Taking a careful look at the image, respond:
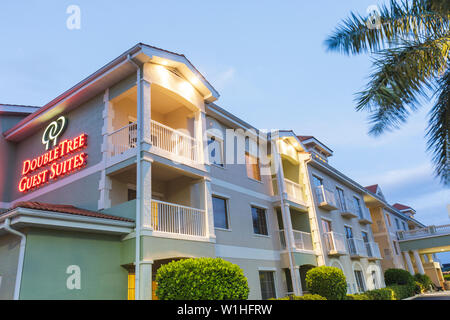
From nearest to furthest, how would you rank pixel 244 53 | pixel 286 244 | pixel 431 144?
pixel 431 144 → pixel 244 53 → pixel 286 244

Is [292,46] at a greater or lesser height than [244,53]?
lesser

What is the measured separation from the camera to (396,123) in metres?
7.55

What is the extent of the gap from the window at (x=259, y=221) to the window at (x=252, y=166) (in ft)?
6.14

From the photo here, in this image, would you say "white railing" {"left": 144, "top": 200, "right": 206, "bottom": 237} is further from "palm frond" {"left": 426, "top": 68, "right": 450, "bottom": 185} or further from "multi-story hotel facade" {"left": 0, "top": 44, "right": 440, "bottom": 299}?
"palm frond" {"left": 426, "top": 68, "right": 450, "bottom": 185}

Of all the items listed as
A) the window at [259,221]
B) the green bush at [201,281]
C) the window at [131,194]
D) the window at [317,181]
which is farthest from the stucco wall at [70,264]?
the window at [317,181]

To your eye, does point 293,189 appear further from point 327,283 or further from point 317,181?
point 327,283

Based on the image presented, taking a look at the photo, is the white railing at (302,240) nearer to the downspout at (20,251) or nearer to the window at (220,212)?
the window at (220,212)

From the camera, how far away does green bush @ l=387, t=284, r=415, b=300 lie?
Answer: 83.4 ft

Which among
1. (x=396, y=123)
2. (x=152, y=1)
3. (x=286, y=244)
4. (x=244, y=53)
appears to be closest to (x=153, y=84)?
(x=152, y=1)

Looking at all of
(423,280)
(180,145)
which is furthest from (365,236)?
(180,145)

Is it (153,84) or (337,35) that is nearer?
(337,35)

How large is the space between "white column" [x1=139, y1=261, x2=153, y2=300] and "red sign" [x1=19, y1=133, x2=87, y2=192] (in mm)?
5301

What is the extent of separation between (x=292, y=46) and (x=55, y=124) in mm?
11392

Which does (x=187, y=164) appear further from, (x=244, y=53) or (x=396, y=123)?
(x=396, y=123)
